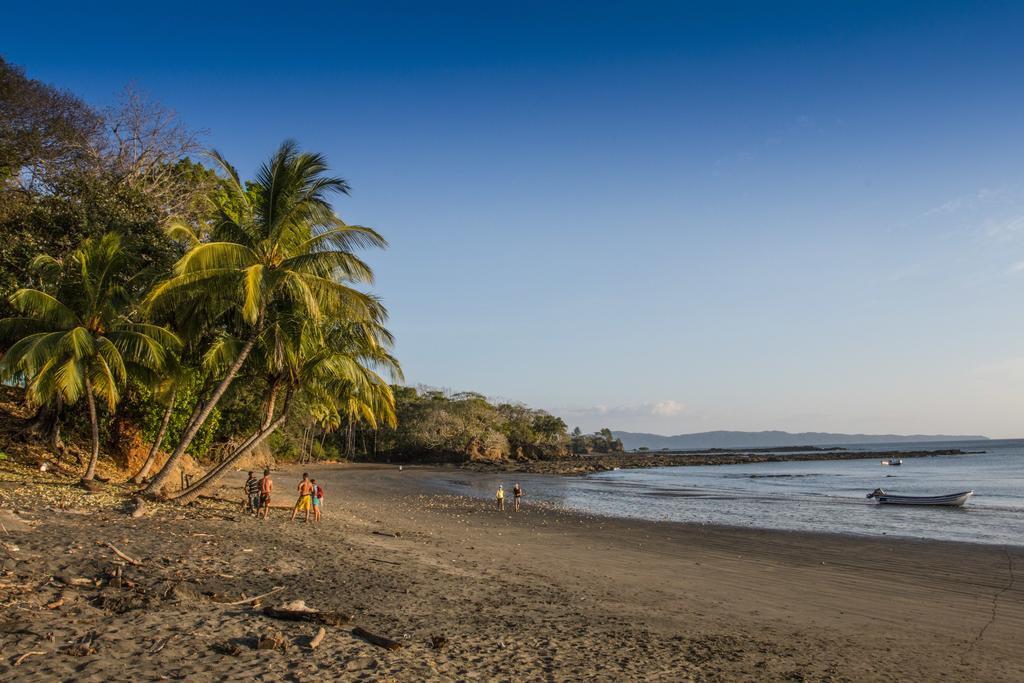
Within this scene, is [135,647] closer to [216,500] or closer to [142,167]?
[216,500]

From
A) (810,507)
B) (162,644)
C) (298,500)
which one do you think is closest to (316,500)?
(298,500)

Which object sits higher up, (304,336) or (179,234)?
(179,234)

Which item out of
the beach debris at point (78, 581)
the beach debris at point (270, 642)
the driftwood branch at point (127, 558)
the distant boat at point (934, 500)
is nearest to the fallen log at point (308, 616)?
the beach debris at point (270, 642)

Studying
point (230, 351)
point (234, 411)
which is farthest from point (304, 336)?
point (234, 411)

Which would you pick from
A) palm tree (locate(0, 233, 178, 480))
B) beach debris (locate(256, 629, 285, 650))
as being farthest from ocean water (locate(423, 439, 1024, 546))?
beach debris (locate(256, 629, 285, 650))

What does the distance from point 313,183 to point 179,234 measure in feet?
13.2

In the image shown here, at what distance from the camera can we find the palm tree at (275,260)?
46.6 ft

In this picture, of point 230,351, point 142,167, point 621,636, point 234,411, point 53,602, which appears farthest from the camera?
point 234,411

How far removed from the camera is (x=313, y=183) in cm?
1560

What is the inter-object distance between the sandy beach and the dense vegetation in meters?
3.41

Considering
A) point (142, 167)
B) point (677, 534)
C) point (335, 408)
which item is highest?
point (142, 167)

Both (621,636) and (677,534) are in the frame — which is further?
(677,534)

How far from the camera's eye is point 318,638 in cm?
659

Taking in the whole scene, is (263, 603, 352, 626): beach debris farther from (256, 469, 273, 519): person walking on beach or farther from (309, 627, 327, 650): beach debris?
(256, 469, 273, 519): person walking on beach
